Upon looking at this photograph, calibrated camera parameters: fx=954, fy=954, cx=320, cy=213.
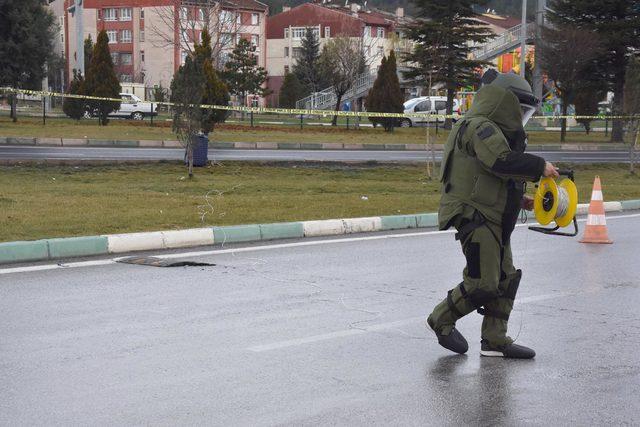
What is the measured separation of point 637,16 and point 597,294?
38.1 m

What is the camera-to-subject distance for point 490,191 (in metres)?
5.75

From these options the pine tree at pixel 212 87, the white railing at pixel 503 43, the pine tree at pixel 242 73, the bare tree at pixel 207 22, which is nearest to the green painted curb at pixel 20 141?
the pine tree at pixel 212 87

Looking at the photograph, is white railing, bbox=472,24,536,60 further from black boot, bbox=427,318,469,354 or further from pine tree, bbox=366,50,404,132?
black boot, bbox=427,318,469,354

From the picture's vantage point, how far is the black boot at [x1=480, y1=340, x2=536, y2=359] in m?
6.00

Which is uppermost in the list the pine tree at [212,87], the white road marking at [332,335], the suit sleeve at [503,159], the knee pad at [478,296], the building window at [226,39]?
the building window at [226,39]

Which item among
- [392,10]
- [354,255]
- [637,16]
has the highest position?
[392,10]

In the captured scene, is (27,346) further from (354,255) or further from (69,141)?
(69,141)

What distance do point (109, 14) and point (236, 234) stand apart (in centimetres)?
8991

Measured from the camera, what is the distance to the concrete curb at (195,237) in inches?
378

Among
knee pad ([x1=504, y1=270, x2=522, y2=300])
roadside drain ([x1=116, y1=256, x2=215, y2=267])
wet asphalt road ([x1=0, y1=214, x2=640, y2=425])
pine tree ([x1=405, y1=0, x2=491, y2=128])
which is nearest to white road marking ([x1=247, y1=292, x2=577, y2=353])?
wet asphalt road ([x1=0, y1=214, x2=640, y2=425])

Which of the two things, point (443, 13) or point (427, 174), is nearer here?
point (427, 174)

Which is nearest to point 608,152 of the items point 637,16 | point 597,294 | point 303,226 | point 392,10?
point 637,16

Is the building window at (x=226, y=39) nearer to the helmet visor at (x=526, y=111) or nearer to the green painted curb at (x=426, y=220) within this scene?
the green painted curb at (x=426, y=220)

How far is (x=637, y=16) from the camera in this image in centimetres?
4331
